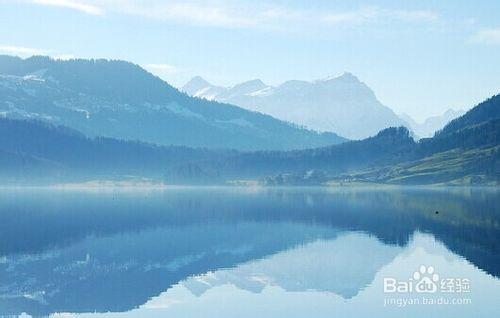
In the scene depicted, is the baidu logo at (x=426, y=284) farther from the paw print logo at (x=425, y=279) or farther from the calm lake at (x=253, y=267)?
the calm lake at (x=253, y=267)

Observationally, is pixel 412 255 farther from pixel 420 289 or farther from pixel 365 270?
pixel 420 289

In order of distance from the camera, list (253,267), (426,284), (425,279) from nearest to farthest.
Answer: (426,284) < (425,279) < (253,267)

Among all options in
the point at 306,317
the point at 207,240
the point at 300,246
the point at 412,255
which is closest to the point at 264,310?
the point at 306,317

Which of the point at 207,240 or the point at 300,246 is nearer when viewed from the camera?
the point at 300,246

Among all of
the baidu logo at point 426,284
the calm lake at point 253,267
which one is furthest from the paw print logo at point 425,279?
the calm lake at point 253,267

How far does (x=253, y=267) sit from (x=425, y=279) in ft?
66.8

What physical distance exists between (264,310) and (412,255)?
39.8 meters

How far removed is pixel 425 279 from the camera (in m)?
87.6

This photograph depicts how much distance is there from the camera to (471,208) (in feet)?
607

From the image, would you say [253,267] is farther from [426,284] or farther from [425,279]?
[426,284]

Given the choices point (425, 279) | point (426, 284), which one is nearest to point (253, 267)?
point (425, 279)

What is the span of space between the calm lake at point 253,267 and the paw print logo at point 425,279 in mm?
228

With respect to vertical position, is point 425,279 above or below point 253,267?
below

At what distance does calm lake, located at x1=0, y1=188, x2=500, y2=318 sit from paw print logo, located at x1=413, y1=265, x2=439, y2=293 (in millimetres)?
228
